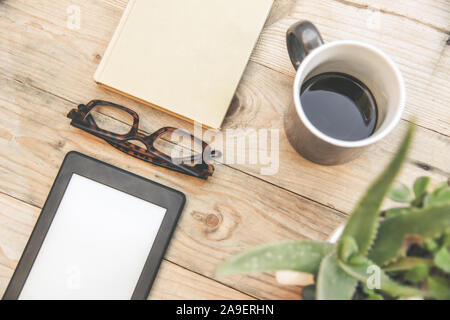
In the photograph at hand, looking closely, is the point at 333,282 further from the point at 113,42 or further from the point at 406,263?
the point at 113,42

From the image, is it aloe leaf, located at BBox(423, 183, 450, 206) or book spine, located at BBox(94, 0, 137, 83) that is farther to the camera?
book spine, located at BBox(94, 0, 137, 83)

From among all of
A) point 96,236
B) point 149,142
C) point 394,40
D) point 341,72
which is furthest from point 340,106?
point 96,236

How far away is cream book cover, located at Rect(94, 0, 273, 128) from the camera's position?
0.47 metres

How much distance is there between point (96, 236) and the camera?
18.3 inches

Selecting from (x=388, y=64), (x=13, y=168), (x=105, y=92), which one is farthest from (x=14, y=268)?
(x=388, y=64)

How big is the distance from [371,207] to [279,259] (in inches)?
3.0

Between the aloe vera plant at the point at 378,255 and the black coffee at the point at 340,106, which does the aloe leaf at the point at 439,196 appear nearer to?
the aloe vera plant at the point at 378,255

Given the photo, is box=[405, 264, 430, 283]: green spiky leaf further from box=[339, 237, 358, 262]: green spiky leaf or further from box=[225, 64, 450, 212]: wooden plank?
box=[225, 64, 450, 212]: wooden plank

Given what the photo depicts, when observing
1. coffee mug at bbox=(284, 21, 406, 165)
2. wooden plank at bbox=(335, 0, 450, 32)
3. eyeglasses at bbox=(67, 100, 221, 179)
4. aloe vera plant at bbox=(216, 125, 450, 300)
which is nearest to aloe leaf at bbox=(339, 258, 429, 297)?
aloe vera plant at bbox=(216, 125, 450, 300)

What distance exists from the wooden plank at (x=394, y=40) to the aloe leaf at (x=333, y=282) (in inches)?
11.0

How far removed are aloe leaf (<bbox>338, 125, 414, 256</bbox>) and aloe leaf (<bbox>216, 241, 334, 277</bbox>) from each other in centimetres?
3

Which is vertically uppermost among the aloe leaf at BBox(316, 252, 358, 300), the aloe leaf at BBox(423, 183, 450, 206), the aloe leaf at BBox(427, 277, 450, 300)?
the aloe leaf at BBox(423, 183, 450, 206)
